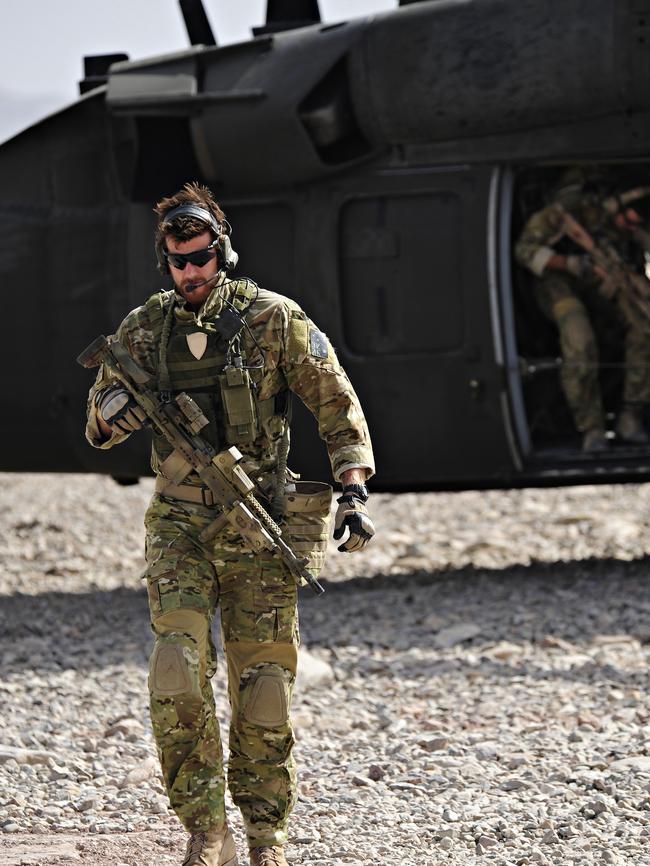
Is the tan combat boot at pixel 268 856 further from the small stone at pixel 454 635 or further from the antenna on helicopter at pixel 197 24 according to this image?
the antenna on helicopter at pixel 197 24

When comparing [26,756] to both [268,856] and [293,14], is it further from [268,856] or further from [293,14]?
[293,14]

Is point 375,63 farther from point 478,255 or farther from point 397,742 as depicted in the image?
point 397,742

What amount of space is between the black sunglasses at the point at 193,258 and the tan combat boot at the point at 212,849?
166 centimetres

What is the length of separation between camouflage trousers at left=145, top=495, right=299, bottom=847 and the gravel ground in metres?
0.36

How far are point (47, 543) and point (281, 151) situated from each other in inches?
180

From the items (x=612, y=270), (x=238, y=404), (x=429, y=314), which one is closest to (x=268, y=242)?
(x=429, y=314)

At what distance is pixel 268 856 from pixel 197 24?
6.39 m

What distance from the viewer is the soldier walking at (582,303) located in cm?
848

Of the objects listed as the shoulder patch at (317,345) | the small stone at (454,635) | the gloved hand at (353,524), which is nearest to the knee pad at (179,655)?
the gloved hand at (353,524)

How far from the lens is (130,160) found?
8.68m

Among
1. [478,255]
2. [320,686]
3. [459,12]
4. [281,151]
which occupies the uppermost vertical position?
[459,12]

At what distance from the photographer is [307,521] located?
445 cm

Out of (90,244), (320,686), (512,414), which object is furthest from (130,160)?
(320,686)

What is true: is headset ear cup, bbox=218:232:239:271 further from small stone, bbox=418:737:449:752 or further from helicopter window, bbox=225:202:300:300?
helicopter window, bbox=225:202:300:300
